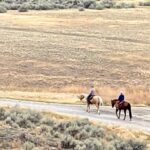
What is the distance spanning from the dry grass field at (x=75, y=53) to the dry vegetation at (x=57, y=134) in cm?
1051

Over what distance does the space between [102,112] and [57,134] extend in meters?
9.75

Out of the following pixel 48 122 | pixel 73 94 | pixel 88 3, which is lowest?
pixel 48 122

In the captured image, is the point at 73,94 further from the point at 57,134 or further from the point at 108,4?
the point at 108,4

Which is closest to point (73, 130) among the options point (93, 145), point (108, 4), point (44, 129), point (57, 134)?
point (57, 134)

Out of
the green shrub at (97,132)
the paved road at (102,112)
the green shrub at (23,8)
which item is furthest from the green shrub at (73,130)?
the green shrub at (23,8)

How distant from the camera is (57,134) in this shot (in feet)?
98.6

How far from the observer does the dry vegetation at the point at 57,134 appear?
1094 inches

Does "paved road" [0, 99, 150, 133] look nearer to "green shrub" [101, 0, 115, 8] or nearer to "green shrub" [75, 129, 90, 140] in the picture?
"green shrub" [75, 129, 90, 140]

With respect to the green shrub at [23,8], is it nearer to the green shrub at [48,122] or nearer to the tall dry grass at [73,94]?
the tall dry grass at [73,94]

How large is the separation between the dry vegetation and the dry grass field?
10513 mm

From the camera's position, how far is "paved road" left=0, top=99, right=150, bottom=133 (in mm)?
35812

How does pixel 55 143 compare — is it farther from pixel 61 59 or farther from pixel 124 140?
pixel 61 59

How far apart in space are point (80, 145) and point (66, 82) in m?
23.7

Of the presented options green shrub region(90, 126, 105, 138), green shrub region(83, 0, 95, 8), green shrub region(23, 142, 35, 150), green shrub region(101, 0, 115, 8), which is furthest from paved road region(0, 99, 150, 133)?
green shrub region(83, 0, 95, 8)
